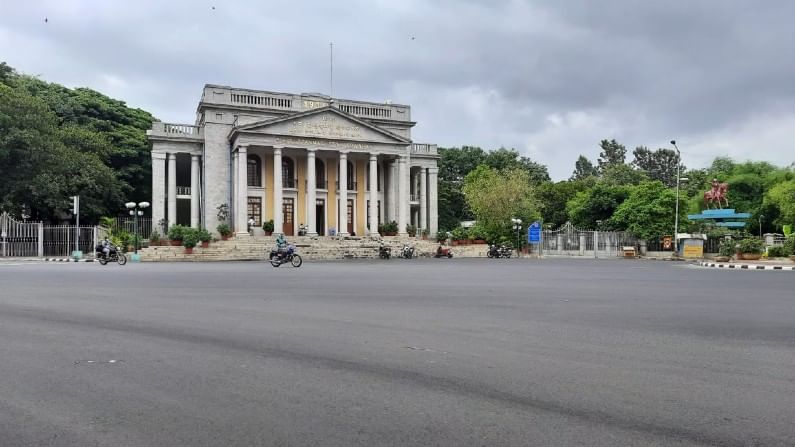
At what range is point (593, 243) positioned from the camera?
4056cm

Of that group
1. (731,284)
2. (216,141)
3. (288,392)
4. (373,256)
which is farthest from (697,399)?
(216,141)

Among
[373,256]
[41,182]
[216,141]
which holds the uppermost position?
[216,141]

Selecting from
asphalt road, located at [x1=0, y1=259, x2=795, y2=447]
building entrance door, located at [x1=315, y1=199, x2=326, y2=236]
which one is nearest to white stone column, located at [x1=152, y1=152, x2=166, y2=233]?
building entrance door, located at [x1=315, y1=199, x2=326, y2=236]

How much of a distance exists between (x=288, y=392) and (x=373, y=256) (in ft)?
97.4

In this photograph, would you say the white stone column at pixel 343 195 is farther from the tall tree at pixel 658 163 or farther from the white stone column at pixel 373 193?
the tall tree at pixel 658 163

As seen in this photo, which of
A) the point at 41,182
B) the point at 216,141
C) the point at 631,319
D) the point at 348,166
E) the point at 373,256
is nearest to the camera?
the point at 631,319

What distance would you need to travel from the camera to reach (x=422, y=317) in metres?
8.73

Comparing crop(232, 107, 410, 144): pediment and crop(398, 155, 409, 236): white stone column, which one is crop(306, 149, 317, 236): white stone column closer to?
crop(232, 107, 410, 144): pediment

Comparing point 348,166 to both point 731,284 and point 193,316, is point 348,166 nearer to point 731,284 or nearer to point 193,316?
point 731,284

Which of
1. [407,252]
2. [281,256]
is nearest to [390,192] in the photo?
[407,252]

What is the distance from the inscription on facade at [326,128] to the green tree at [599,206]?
18.3 m

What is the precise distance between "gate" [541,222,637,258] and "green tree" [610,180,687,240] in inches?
33.8

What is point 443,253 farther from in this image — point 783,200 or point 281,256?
point 783,200

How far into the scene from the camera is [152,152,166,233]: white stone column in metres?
38.7
